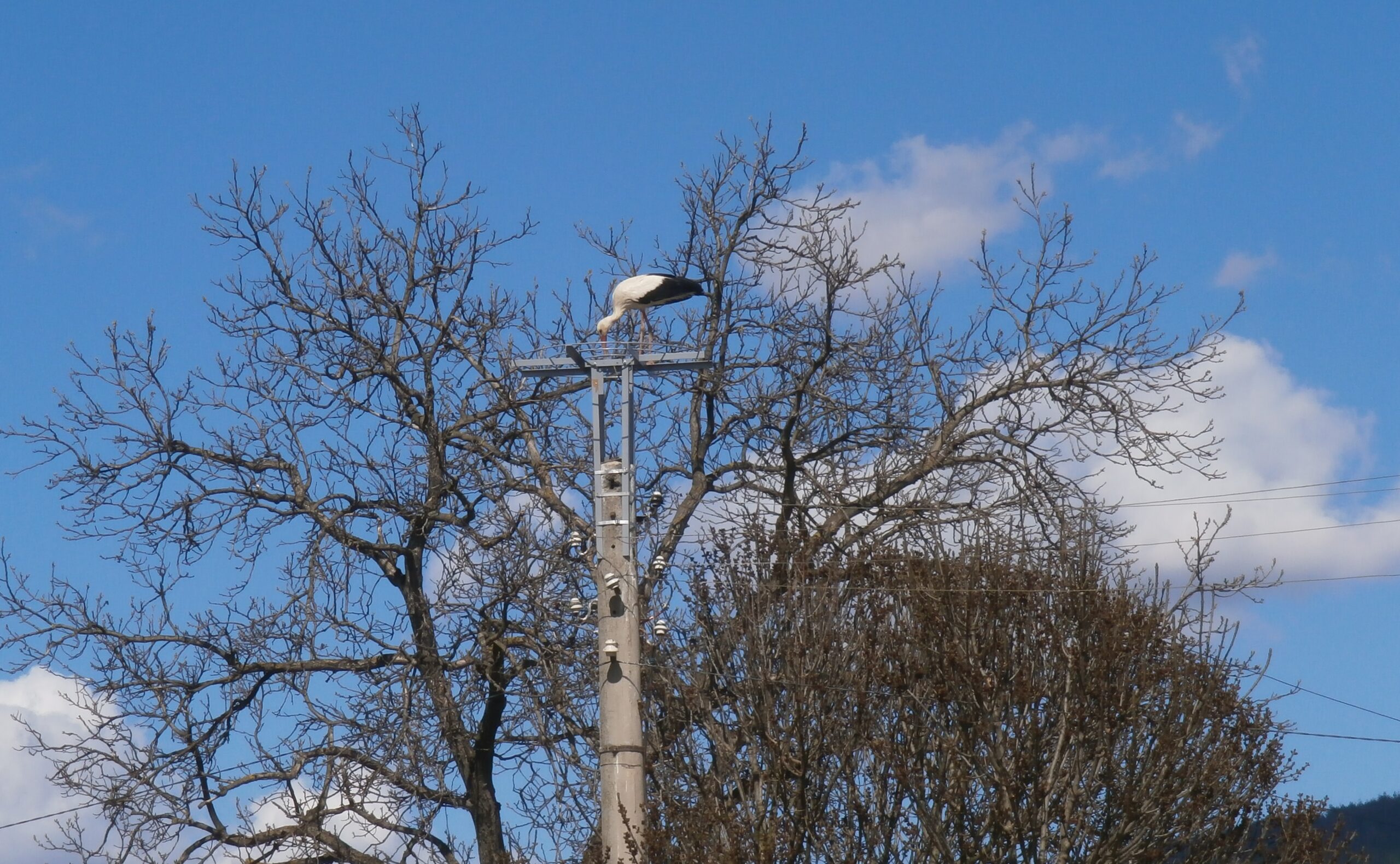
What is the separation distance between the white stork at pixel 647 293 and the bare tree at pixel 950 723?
9.76 feet

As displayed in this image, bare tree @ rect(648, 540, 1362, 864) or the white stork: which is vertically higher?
the white stork

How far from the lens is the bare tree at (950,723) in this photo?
1445cm

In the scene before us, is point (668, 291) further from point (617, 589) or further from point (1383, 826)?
point (1383, 826)

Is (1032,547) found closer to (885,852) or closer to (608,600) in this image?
(885,852)

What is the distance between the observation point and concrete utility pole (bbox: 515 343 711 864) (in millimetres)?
12758

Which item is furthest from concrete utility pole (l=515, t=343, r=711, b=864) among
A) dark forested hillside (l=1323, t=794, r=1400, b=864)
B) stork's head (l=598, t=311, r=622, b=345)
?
dark forested hillside (l=1323, t=794, r=1400, b=864)

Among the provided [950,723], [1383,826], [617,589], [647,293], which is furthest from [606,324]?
[1383,826]

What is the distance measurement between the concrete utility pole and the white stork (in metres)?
0.28

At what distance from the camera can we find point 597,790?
51.1 ft

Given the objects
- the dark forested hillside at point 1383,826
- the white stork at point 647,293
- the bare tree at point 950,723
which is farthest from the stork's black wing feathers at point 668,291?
the dark forested hillside at point 1383,826

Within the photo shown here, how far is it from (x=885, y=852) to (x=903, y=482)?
3.91 meters

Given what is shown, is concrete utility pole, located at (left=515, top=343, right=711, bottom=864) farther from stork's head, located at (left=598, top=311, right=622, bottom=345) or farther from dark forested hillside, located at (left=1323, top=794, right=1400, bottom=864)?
dark forested hillside, located at (left=1323, top=794, right=1400, bottom=864)

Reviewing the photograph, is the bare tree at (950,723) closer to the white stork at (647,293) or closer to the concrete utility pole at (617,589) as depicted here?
the concrete utility pole at (617,589)

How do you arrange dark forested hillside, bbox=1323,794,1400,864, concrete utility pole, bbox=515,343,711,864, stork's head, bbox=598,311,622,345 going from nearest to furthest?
concrete utility pole, bbox=515,343,711,864
stork's head, bbox=598,311,622,345
dark forested hillside, bbox=1323,794,1400,864
